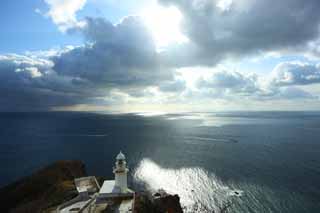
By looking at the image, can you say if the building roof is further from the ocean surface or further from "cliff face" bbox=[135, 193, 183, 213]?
the ocean surface

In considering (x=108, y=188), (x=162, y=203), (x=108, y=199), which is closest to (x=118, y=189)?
(x=108, y=188)

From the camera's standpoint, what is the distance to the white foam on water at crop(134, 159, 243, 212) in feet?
145

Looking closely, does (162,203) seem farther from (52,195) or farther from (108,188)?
(52,195)

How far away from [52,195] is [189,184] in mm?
31239

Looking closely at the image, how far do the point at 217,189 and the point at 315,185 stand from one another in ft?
74.5

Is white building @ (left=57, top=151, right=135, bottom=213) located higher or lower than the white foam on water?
higher

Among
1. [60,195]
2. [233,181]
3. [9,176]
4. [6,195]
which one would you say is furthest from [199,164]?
[9,176]

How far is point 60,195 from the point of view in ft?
114

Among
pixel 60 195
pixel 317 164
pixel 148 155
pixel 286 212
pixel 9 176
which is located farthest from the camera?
pixel 148 155

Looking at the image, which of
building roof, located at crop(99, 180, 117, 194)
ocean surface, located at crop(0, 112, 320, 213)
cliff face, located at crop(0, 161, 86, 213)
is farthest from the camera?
ocean surface, located at crop(0, 112, 320, 213)

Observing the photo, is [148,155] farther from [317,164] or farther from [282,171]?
[317,164]

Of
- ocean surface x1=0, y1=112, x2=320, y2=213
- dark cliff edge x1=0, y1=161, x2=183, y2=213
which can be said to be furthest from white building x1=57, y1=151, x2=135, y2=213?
ocean surface x1=0, y1=112, x2=320, y2=213

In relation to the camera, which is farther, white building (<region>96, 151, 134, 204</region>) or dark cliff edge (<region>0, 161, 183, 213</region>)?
dark cliff edge (<region>0, 161, 183, 213</region>)

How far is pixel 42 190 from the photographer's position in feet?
143
